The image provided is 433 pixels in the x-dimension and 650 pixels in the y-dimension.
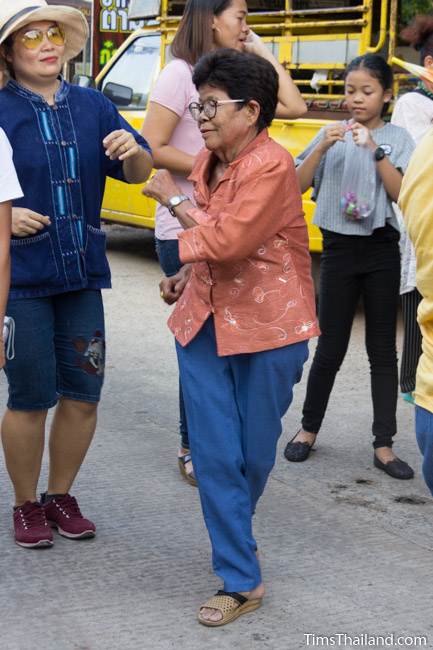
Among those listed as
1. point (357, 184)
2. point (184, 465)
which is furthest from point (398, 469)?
point (357, 184)

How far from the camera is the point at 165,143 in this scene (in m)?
4.93

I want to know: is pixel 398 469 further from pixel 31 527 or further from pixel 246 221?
pixel 246 221

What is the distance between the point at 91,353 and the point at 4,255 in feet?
2.42

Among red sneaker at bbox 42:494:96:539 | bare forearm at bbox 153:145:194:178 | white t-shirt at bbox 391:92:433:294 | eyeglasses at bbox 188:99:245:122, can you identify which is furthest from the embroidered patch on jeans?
white t-shirt at bbox 391:92:433:294

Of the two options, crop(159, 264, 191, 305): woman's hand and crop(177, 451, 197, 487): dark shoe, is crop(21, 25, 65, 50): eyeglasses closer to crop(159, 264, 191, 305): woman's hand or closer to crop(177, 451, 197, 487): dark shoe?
crop(159, 264, 191, 305): woman's hand

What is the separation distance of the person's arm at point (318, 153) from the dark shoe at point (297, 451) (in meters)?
1.22

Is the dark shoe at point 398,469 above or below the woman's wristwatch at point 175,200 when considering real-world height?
below

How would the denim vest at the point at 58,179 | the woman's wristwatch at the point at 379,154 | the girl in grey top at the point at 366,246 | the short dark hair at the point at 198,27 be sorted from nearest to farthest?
the denim vest at the point at 58,179 → the short dark hair at the point at 198,27 → the woman's wristwatch at the point at 379,154 → the girl in grey top at the point at 366,246

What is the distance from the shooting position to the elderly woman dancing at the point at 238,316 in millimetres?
3670

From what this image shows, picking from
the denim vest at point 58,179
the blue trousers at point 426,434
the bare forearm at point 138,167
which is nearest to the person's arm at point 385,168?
the bare forearm at point 138,167

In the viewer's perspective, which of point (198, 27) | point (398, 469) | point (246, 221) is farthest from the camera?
point (398, 469)

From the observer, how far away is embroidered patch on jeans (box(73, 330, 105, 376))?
4.30 meters

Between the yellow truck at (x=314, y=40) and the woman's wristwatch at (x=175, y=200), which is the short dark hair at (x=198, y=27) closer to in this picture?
the woman's wristwatch at (x=175, y=200)

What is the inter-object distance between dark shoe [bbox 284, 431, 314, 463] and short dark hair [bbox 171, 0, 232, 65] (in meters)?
1.82
